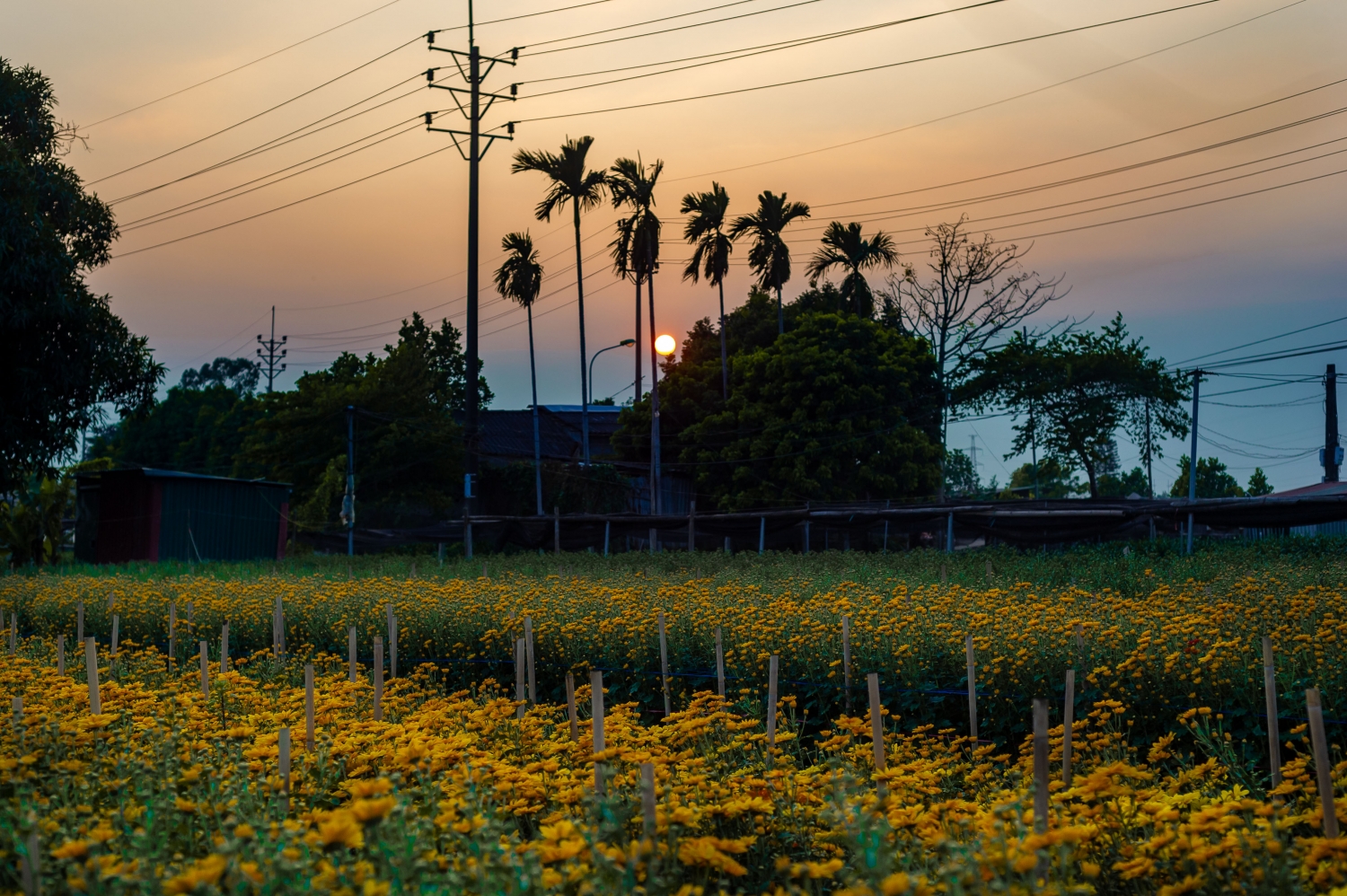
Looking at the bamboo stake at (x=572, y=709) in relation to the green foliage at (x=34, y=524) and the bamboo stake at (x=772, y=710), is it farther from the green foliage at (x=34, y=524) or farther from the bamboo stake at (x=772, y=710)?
the green foliage at (x=34, y=524)

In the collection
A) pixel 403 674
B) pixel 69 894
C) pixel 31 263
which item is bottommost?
pixel 403 674

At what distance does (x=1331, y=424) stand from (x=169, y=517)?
38384 millimetres

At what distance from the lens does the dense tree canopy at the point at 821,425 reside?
3803 centimetres

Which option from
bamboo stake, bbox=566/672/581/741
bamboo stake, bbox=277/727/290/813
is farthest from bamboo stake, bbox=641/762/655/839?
bamboo stake, bbox=566/672/581/741

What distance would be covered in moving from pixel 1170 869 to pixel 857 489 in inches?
1390

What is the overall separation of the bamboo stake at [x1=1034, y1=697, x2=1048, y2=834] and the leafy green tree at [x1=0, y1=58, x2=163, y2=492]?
20236 millimetres

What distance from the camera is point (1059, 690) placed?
8.09 m

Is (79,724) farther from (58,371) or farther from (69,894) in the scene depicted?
(58,371)

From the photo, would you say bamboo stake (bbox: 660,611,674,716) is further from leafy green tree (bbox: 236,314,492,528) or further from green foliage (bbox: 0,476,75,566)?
leafy green tree (bbox: 236,314,492,528)

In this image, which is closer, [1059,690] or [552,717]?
[1059,690]

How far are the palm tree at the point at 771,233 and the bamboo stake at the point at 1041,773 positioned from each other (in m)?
40.4

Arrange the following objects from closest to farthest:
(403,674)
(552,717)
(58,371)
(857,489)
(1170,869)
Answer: (1170,869) < (552,717) < (403,674) < (58,371) < (857,489)

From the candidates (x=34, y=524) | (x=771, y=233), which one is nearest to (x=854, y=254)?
(x=771, y=233)

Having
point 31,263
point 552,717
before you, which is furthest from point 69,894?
point 31,263
